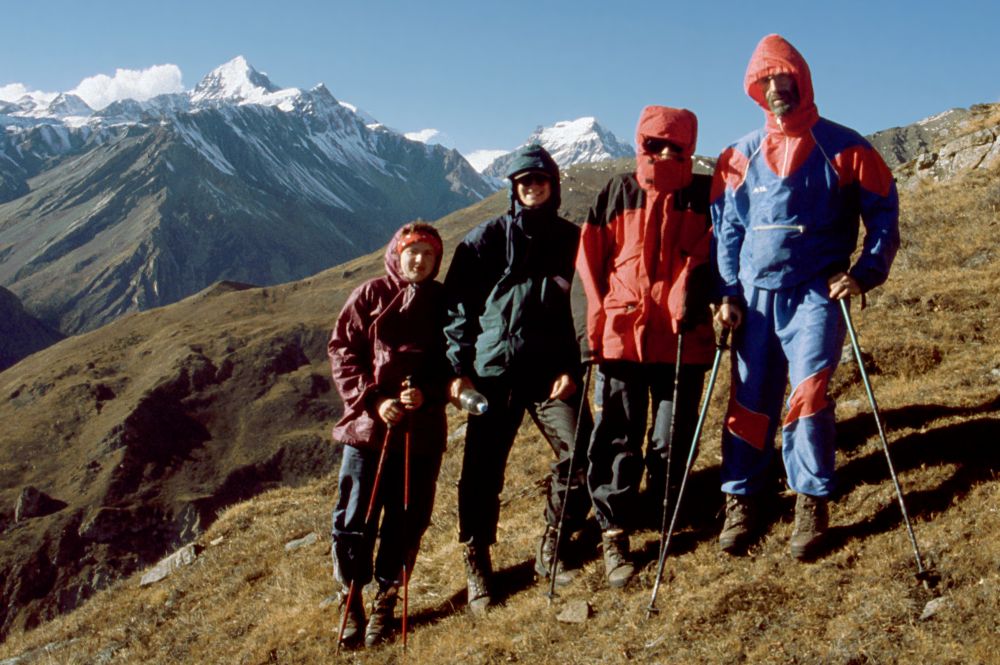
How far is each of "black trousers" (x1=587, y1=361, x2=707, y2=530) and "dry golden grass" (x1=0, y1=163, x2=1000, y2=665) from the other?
759 millimetres

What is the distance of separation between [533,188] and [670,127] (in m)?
1.32

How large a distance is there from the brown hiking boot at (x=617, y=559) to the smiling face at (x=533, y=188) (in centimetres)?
300

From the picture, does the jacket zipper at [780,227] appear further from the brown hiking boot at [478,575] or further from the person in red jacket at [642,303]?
the brown hiking boot at [478,575]

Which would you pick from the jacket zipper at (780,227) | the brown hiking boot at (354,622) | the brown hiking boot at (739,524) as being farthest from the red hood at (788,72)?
the brown hiking boot at (354,622)

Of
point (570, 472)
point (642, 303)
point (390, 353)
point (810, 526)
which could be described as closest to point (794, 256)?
point (642, 303)

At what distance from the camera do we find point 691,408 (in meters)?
6.99

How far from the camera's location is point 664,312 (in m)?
6.64

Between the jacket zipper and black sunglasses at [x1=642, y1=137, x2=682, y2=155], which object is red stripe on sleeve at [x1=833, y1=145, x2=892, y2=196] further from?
black sunglasses at [x1=642, y1=137, x2=682, y2=155]

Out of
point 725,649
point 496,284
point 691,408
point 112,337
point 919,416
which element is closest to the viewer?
point 725,649

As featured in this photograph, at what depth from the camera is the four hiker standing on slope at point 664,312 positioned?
621 centimetres

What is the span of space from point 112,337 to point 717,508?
604 ft

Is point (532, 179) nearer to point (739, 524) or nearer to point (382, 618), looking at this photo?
point (739, 524)

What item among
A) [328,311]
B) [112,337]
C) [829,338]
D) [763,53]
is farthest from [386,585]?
[112,337]

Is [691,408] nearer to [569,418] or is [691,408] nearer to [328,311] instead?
[569,418]
